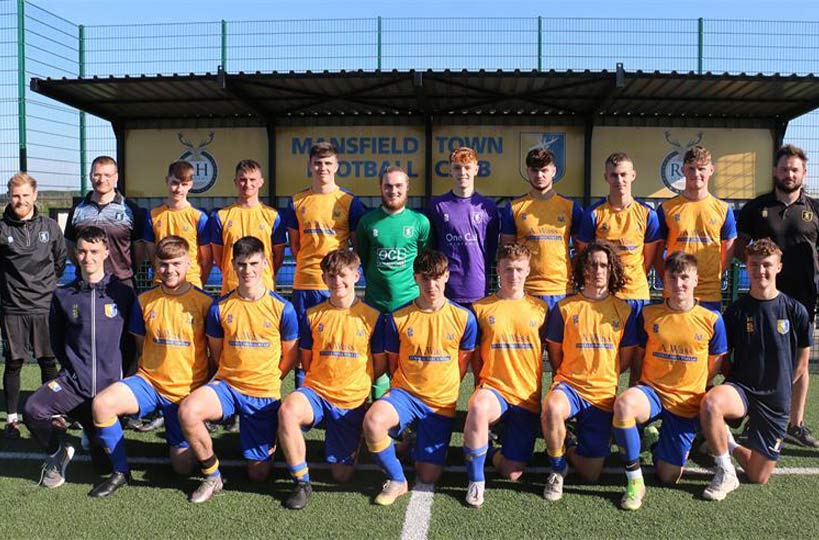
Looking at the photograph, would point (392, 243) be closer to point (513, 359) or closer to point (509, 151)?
point (513, 359)

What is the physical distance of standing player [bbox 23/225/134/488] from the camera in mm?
3506

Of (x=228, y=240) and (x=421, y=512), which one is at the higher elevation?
(x=228, y=240)

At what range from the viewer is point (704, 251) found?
395 centimetres

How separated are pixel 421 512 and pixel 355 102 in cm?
981

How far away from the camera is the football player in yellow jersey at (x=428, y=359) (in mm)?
3398

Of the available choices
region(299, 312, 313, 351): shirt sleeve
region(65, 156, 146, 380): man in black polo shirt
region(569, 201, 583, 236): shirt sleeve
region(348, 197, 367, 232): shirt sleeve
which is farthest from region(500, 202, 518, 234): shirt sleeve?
region(65, 156, 146, 380): man in black polo shirt

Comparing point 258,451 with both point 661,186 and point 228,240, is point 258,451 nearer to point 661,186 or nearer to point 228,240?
point 228,240

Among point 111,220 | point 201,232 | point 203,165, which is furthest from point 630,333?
point 203,165

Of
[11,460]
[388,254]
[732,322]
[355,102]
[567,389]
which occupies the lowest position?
[11,460]

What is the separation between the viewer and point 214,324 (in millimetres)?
3539

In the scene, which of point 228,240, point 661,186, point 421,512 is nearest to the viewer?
point 421,512

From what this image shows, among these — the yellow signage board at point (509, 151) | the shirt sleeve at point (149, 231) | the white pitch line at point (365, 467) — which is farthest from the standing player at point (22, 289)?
the yellow signage board at point (509, 151)

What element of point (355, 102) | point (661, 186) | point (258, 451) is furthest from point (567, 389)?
point (661, 186)

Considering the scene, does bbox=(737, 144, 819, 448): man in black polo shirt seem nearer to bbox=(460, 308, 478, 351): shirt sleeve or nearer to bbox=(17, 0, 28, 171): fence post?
bbox=(460, 308, 478, 351): shirt sleeve
